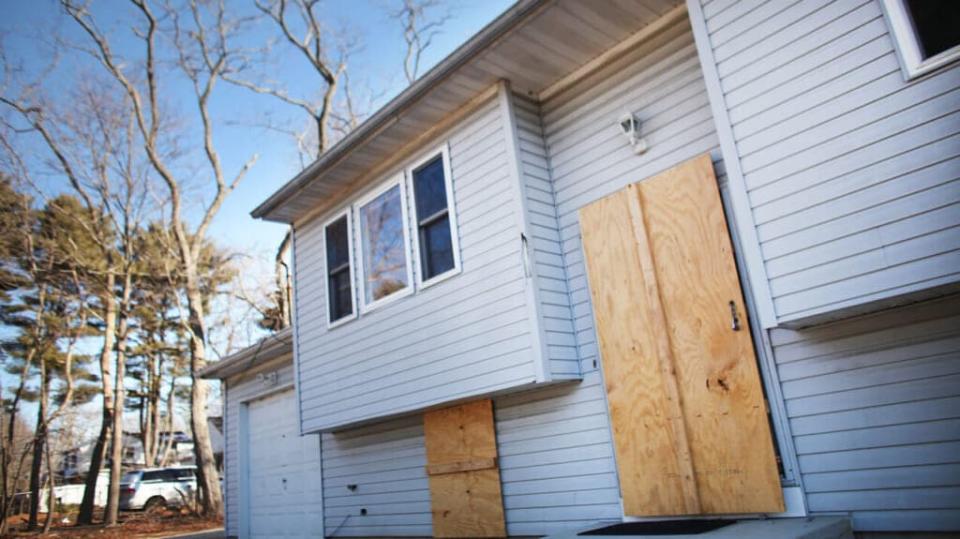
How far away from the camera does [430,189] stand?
659 cm

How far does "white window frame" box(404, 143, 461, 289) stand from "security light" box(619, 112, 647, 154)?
1.80m

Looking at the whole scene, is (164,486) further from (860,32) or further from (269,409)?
(860,32)

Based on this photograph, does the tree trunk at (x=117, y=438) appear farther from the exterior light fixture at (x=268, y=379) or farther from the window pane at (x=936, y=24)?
the window pane at (x=936, y=24)

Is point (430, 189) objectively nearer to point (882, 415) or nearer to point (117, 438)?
point (882, 415)

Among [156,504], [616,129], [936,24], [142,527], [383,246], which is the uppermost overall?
[616,129]

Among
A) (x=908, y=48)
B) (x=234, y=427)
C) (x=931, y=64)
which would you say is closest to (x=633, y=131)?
(x=908, y=48)

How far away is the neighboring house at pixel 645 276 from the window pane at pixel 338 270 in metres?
0.04

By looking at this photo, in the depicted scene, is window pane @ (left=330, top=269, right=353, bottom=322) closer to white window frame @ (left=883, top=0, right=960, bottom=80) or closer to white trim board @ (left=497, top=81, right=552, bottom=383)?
white trim board @ (left=497, top=81, right=552, bottom=383)

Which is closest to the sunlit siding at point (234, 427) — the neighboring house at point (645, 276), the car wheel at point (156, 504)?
the neighboring house at point (645, 276)

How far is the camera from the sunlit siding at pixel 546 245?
5.31 metres

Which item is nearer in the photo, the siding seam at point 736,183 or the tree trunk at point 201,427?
the siding seam at point 736,183

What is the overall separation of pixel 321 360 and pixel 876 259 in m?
6.03

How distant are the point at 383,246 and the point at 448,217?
111 centimetres

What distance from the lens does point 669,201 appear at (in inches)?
191
